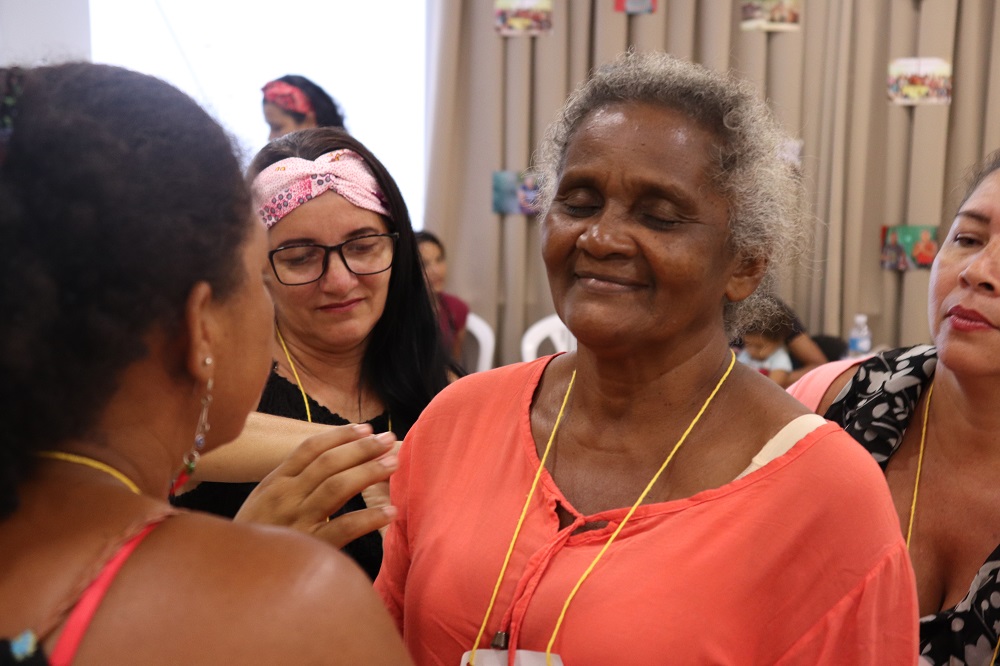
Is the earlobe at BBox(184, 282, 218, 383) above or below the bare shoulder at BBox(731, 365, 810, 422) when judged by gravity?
above

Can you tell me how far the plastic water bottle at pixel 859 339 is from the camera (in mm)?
5340

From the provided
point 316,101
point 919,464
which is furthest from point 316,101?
point 919,464

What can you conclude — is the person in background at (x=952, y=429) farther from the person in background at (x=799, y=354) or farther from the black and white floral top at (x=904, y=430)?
the person in background at (x=799, y=354)

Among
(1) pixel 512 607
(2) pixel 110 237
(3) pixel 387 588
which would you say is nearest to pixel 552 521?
(1) pixel 512 607

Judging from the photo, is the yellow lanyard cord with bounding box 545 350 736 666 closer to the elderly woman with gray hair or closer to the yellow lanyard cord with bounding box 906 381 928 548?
the elderly woman with gray hair

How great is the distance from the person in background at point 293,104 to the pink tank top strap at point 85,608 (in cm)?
400

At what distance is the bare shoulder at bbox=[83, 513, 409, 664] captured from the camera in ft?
2.97

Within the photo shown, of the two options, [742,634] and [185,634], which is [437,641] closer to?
[742,634]

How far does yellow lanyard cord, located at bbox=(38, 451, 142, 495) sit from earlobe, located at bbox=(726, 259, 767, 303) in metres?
0.98

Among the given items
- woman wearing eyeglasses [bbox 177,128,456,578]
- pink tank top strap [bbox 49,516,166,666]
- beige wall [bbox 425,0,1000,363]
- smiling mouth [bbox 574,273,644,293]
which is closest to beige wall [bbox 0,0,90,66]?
beige wall [bbox 425,0,1000,363]

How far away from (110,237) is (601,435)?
3.00 feet

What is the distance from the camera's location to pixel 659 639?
1322 millimetres

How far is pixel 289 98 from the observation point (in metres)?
4.72

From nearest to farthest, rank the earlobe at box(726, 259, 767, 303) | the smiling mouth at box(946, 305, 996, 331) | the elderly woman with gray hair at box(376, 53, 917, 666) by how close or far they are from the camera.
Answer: the elderly woman with gray hair at box(376, 53, 917, 666)
the earlobe at box(726, 259, 767, 303)
the smiling mouth at box(946, 305, 996, 331)
